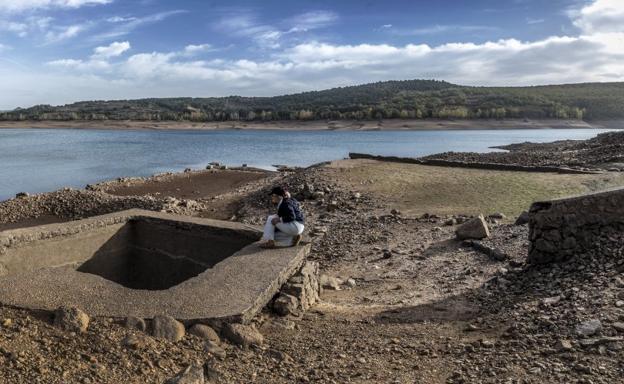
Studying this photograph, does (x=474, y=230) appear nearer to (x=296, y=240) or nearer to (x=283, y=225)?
(x=296, y=240)

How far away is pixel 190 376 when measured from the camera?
404cm

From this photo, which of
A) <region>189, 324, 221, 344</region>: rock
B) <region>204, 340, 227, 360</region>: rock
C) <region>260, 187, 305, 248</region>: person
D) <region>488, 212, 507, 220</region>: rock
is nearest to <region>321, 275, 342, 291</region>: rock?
<region>260, 187, 305, 248</region>: person

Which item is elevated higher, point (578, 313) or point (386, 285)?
point (578, 313)

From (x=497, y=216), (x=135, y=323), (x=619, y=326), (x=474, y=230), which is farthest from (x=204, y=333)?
(x=497, y=216)

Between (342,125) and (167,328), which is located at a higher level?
(342,125)

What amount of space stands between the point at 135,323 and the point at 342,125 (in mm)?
82100

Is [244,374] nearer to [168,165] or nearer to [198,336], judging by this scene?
[198,336]

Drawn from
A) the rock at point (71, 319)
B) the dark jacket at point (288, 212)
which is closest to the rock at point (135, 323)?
the rock at point (71, 319)

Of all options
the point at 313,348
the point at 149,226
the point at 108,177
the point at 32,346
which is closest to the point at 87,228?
the point at 149,226

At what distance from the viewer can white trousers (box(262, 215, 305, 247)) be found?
716 cm

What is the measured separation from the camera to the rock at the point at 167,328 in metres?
4.79

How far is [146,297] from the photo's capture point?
5.41 metres

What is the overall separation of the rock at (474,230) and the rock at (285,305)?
4981 mm

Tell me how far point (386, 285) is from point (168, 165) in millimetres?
31109
